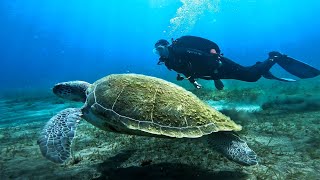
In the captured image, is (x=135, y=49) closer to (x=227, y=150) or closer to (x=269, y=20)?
(x=269, y=20)

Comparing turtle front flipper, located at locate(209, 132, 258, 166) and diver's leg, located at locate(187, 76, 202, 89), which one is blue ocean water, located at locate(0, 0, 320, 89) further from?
turtle front flipper, located at locate(209, 132, 258, 166)

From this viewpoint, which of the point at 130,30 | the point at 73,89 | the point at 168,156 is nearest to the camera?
the point at 168,156

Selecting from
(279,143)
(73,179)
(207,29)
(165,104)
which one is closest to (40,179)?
(73,179)

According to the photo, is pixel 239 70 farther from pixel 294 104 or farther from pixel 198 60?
pixel 294 104

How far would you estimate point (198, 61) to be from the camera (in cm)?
1077

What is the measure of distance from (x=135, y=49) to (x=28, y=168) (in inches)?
7575

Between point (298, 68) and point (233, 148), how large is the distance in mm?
9158

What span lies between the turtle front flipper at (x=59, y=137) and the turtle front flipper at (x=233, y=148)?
2.20 m

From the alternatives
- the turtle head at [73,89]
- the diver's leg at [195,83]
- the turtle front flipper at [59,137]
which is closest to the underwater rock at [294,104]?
the diver's leg at [195,83]

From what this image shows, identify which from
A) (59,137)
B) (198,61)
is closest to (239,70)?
(198,61)

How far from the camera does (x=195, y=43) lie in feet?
36.8

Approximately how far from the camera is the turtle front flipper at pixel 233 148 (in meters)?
4.49

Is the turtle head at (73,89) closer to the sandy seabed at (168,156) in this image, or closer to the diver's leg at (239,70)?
the sandy seabed at (168,156)

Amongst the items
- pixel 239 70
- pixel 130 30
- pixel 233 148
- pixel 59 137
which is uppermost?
pixel 130 30
